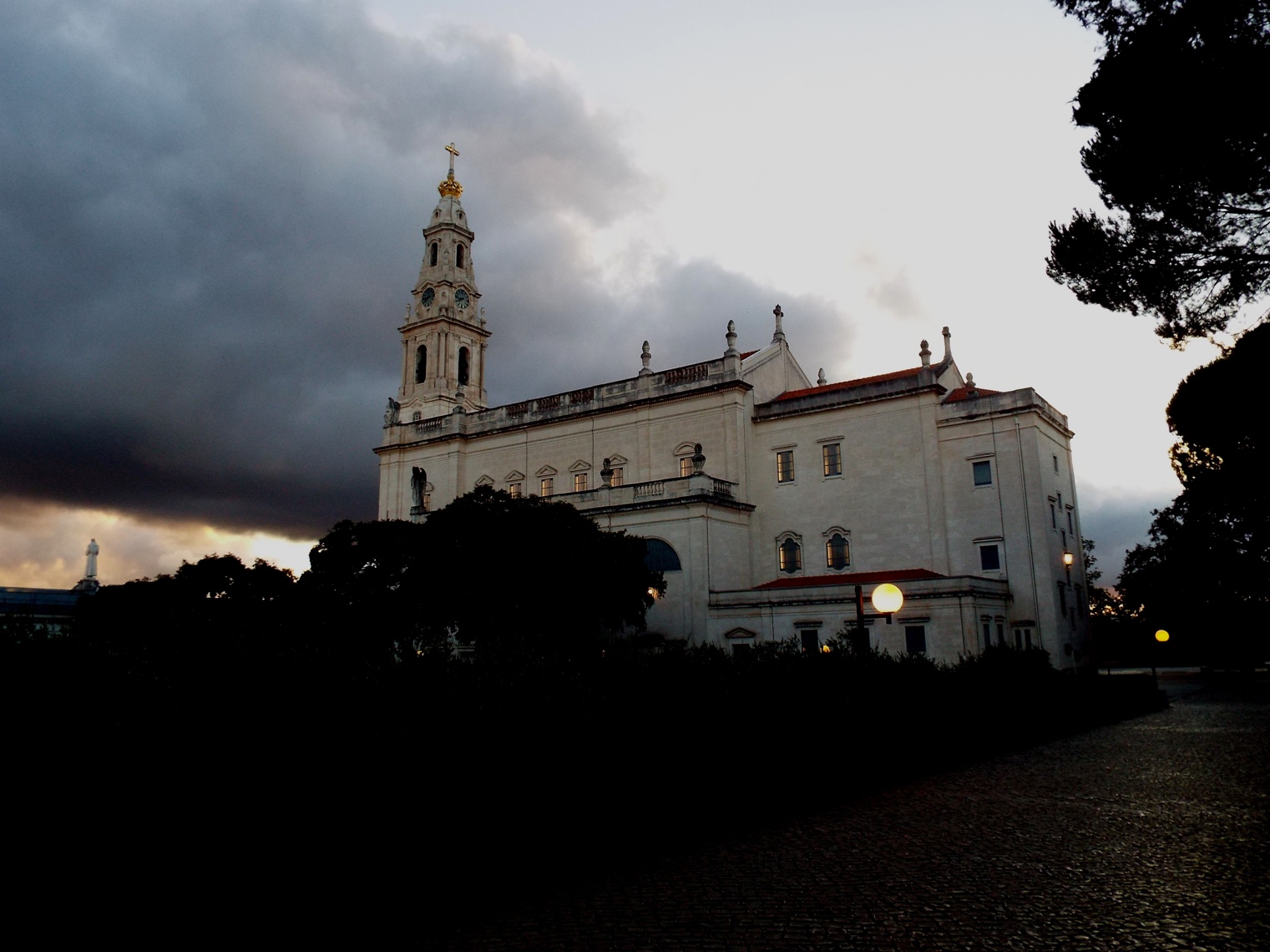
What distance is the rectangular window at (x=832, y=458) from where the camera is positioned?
1622 inches

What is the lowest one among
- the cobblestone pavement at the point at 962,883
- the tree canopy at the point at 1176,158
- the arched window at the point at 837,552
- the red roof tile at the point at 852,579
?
the cobblestone pavement at the point at 962,883

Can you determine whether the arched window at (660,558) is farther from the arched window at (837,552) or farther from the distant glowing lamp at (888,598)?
the distant glowing lamp at (888,598)

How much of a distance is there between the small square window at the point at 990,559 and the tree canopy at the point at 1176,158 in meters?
21.7

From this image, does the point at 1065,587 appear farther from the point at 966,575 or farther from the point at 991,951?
the point at 991,951

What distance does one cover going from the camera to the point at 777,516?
42.6 metres

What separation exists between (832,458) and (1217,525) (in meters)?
→ 19.7

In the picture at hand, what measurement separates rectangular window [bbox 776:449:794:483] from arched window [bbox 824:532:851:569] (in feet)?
12.8

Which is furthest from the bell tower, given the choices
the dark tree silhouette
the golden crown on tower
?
the dark tree silhouette

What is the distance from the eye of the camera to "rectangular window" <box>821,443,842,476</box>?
135ft

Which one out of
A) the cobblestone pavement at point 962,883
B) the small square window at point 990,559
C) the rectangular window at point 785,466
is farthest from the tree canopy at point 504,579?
the cobblestone pavement at point 962,883

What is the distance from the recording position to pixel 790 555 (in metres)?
41.8

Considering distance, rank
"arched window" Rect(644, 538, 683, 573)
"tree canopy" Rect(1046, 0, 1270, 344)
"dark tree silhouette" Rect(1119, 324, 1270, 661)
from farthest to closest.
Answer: "arched window" Rect(644, 538, 683, 573)
"dark tree silhouette" Rect(1119, 324, 1270, 661)
"tree canopy" Rect(1046, 0, 1270, 344)

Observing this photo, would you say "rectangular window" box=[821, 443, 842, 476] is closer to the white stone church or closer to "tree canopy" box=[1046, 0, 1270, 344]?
the white stone church

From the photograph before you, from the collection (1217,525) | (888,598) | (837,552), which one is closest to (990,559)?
(837,552)
